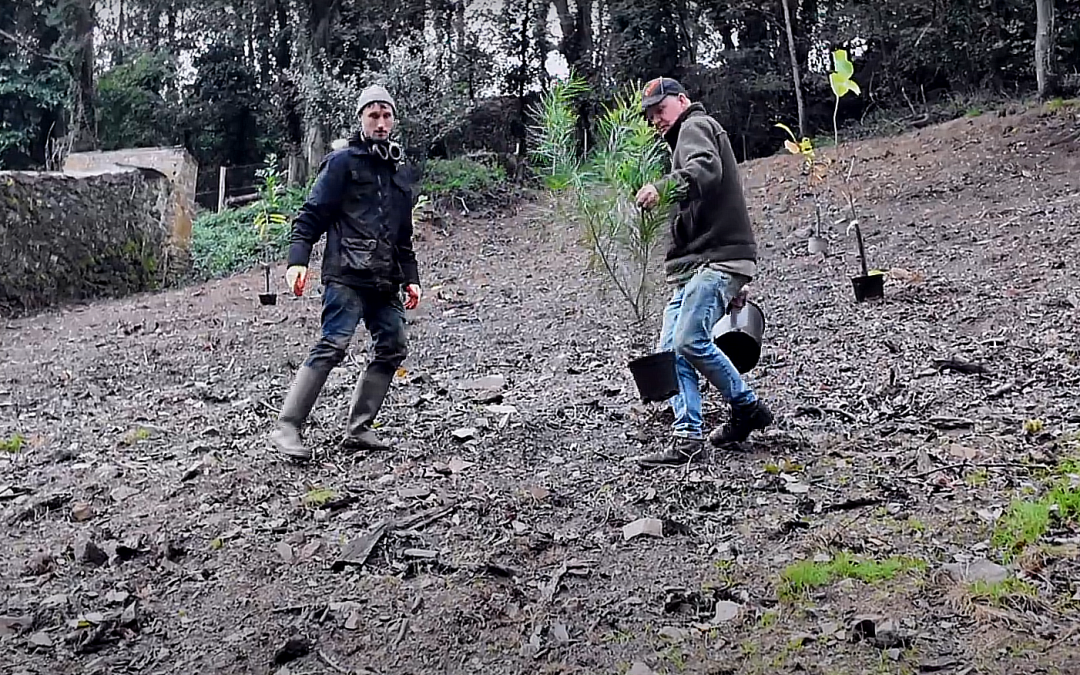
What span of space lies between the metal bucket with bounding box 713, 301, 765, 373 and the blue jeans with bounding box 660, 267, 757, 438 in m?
0.61

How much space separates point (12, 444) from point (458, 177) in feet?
33.6

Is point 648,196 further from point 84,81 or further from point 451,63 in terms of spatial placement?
point 84,81

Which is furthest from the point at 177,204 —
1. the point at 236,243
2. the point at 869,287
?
the point at 869,287

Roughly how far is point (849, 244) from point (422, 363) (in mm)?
4526

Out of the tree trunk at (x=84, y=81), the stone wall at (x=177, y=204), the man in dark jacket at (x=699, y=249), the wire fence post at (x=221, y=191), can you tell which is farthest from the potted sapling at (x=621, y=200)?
the tree trunk at (x=84, y=81)

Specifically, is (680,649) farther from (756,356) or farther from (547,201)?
(547,201)

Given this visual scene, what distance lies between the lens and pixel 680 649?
2.70 m

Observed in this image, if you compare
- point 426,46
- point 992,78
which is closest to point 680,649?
point 426,46

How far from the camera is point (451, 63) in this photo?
16094mm

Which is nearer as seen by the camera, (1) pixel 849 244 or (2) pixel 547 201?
(2) pixel 547 201

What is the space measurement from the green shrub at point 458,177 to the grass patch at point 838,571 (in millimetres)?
11827

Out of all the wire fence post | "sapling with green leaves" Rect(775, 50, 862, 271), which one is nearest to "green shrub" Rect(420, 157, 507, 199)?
the wire fence post

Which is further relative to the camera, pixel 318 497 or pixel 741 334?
pixel 741 334

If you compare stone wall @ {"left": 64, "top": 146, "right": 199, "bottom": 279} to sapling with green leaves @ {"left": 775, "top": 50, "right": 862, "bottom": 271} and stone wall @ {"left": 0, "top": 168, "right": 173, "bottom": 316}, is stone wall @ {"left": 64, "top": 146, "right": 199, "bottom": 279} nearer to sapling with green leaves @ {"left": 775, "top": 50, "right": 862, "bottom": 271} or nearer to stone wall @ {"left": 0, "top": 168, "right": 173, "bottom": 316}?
stone wall @ {"left": 0, "top": 168, "right": 173, "bottom": 316}
